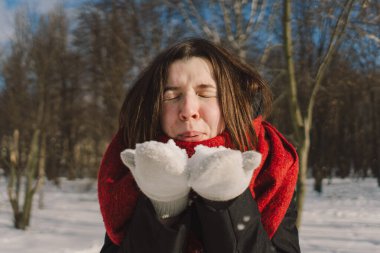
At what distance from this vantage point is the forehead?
102 centimetres

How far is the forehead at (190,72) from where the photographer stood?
3.34ft

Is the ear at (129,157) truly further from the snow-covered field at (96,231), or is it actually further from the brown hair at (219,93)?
the snow-covered field at (96,231)

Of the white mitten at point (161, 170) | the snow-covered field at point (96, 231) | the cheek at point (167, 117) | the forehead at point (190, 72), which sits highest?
the forehead at point (190, 72)

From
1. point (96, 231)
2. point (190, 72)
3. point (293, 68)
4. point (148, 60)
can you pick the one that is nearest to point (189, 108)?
point (190, 72)

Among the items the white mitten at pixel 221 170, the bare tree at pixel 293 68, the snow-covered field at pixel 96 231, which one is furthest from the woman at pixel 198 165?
the snow-covered field at pixel 96 231

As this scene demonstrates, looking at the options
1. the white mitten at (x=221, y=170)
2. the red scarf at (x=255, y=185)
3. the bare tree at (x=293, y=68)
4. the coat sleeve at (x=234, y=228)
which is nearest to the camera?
the white mitten at (x=221, y=170)

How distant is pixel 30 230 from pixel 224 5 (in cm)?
642

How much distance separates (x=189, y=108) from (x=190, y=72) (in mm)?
121

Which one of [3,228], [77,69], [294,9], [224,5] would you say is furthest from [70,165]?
[294,9]

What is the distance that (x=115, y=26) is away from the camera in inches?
509

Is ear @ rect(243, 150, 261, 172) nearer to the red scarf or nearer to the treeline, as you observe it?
the red scarf

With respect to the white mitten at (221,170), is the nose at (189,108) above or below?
above

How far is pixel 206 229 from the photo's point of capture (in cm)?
83

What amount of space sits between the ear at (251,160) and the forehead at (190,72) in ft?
1.17
